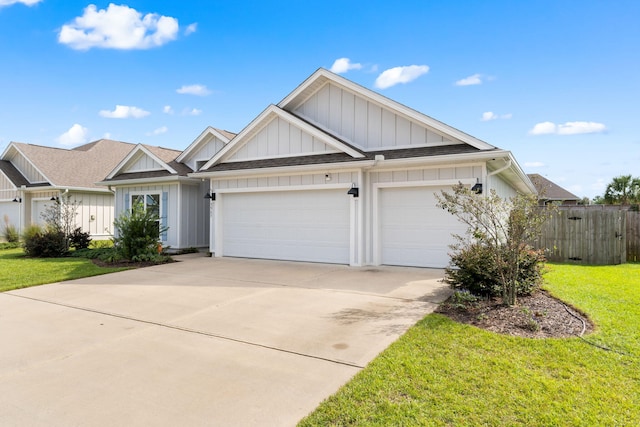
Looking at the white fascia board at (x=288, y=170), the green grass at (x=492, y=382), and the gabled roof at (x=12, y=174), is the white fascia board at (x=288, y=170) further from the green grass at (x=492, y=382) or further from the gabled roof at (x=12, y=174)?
the gabled roof at (x=12, y=174)

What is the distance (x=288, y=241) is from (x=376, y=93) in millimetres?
5137

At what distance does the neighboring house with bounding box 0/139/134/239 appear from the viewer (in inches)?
739

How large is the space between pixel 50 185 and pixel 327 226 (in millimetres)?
15414

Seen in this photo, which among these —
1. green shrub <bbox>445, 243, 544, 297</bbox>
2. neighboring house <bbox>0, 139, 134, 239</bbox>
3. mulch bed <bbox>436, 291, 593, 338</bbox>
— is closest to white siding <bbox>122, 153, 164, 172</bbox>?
neighboring house <bbox>0, 139, 134, 239</bbox>

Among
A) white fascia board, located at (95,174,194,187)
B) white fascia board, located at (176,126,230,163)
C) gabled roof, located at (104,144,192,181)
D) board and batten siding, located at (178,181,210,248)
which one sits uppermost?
white fascia board, located at (176,126,230,163)

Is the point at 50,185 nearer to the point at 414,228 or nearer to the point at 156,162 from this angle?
the point at 156,162

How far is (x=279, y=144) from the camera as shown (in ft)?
38.6

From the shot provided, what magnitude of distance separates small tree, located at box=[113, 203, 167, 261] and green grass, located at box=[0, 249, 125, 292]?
3.24 ft

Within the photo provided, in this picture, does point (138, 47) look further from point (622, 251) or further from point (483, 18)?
point (622, 251)

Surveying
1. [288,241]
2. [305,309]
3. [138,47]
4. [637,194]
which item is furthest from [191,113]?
[637,194]

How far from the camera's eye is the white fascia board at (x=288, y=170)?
395 inches

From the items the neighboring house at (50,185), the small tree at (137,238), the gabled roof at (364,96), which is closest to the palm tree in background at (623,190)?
the gabled roof at (364,96)

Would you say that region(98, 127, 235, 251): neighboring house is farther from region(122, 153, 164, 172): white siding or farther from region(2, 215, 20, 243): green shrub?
region(2, 215, 20, 243): green shrub

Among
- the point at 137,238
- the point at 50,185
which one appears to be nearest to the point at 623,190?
the point at 137,238
